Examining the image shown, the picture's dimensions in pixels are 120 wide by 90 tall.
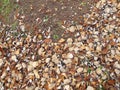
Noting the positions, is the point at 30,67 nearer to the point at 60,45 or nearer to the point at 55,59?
the point at 55,59

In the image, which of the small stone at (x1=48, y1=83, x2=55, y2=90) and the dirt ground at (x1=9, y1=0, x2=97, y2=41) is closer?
the small stone at (x1=48, y1=83, x2=55, y2=90)

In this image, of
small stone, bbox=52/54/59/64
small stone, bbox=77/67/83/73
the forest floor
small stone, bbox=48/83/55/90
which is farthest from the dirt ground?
small stone, bbox=48/83/55/90

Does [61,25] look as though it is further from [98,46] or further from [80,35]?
[98,46]

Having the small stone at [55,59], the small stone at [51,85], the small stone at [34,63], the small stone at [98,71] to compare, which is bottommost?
the small stone at [51,85]

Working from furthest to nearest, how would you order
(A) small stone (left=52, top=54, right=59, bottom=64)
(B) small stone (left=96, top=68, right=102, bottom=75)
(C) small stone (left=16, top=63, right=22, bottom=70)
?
(C) small stone (left=16, top=63, right=22, bottom=70) → (A) small stone (left=52, top=54, right=59, bottom=64) → (B) small stone (left=96, top=68, right=102, bottom=75)

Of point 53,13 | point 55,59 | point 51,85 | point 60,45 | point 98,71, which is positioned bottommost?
point 51,85

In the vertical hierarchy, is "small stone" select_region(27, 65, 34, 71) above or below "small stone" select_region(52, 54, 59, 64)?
below

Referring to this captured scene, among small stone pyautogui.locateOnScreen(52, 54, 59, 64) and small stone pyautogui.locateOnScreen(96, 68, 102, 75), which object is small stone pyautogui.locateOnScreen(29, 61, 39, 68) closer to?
small stone pyautogui.locateOnScreen(52, 54, 59, 64)

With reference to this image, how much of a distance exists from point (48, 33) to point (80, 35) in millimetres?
566

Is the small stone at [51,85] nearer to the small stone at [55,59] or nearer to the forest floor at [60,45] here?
the forest floor at [60,45]

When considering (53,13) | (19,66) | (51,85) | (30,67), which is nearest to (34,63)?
(30,67)

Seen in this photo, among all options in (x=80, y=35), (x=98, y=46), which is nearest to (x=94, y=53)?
(x=98, y=46)

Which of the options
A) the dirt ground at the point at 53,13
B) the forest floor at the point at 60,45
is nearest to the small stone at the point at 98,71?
the forest floor at the point at 60,45

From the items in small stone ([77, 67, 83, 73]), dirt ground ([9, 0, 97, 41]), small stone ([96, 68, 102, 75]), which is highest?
dirt ground ([9, 0, 97, 41])
